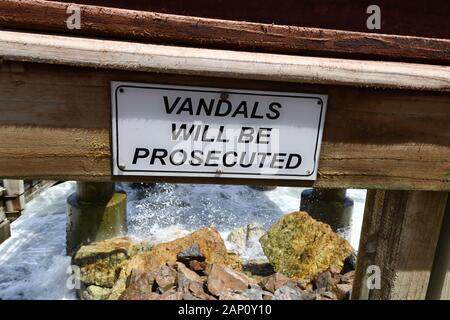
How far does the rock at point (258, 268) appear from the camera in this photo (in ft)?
21.1

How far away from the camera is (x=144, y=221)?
1068cm

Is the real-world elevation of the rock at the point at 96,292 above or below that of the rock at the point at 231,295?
below

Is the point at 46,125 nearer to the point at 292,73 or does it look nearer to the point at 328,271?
the point at 292,73

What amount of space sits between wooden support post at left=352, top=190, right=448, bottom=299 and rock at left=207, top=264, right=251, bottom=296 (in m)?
2.85

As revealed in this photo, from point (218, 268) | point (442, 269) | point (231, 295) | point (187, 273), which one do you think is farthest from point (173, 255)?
point (442, 269)

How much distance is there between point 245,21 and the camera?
114 cm

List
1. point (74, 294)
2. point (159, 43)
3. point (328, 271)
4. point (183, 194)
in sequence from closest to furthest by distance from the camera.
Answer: point (159, 43) < point (328, 271) < point (74, 294) < point (183, 194)

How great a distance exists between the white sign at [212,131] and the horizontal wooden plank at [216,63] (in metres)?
0.07

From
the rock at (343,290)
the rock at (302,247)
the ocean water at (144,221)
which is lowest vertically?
the ocean water at (144,221)

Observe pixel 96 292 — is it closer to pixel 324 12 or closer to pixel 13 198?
pixel 13 198

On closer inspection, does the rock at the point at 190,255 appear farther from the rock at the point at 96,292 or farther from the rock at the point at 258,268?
the rock at the point at 96,292

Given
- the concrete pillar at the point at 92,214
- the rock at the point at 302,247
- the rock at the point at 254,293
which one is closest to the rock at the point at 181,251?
the rock at the point at 254,293

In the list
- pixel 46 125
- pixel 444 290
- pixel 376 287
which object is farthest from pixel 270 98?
pixel 444 290

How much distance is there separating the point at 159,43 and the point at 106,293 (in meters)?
5.83
